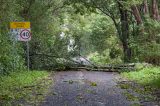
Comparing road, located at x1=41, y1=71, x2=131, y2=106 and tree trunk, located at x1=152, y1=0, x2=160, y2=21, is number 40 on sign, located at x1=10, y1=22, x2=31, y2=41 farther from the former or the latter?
tree trunk, located at x1=152, y1=0, x2=160, y2=21

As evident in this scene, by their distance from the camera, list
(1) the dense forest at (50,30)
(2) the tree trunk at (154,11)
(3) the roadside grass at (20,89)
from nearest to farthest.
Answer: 1. (3) the roadside grass at (20,89)
2. (1) the dense forest at (50,30)
3. (2) the tree trunk at (154,11)

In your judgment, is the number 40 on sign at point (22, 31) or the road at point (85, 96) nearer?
the road at point (85, 96)

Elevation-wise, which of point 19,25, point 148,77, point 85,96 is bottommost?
point 85,96

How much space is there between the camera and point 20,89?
1631cm

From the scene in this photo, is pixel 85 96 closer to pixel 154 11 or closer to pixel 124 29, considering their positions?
pixel 154 11

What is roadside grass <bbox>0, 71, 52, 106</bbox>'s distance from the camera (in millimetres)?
13523

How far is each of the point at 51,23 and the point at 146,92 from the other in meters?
19.3

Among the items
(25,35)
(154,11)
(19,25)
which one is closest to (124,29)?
(154,11)

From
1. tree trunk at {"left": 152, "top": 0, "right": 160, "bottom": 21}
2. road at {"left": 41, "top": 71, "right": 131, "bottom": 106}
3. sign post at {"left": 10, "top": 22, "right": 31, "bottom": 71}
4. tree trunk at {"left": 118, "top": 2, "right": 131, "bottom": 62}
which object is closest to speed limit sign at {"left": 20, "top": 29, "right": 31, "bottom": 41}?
sign post at {"left": 10, "top": 22, "right": 31, "bottom": 71}

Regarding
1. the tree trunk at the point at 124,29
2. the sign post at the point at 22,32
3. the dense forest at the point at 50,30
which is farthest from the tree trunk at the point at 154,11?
the sign post at the point at 22,32

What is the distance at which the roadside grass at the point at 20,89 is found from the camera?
1352 centimetres

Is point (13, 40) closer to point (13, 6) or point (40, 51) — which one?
point (13, 6)

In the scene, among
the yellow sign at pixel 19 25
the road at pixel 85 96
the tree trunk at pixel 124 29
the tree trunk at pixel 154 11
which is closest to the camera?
the road at pixel 85 96

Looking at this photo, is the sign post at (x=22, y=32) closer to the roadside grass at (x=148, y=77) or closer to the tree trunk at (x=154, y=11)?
the roadside grass at (x=148, y=77)
